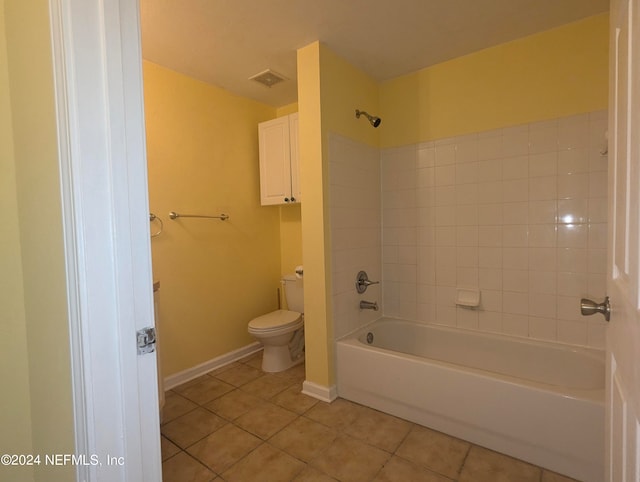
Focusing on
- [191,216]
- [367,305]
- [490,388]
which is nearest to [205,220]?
[191,216]

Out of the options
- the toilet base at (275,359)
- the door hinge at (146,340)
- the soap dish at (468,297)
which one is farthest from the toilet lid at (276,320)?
the door hinge at (146,340)

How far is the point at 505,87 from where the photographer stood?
2.16m

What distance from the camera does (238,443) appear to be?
1.73 metres

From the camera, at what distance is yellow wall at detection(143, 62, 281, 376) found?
2.33 meters

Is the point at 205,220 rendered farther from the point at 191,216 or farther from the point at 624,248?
the point at 624,248

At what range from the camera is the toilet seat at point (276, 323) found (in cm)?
246

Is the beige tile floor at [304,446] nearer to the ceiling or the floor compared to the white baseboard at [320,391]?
nearer to the floor

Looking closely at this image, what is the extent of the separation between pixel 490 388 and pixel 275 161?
90.5 inches

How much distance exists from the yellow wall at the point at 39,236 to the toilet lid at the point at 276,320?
1.59 m

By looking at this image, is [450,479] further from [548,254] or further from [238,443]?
[548,254]

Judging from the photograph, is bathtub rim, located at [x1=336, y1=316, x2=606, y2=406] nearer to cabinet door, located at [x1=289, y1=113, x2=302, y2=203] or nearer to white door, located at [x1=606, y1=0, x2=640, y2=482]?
white door, located at [x1=606, y1=0, x2=640, y2=482]

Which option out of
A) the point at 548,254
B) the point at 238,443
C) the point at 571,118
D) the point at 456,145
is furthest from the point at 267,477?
the point at 571,118

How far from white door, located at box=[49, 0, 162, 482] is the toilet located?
1.75m

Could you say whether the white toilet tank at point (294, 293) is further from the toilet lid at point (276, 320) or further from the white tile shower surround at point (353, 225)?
the white tile shower surround at point (353, 225)
